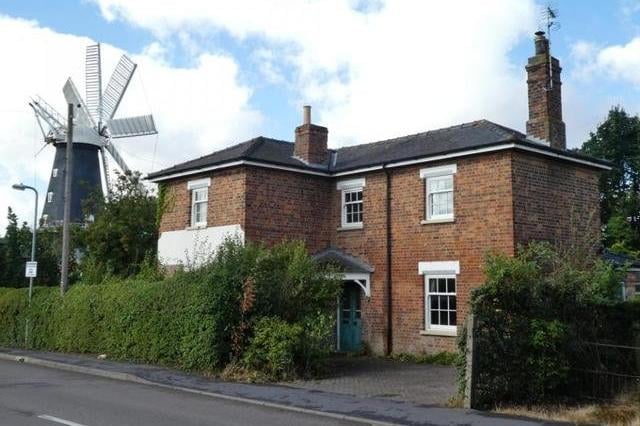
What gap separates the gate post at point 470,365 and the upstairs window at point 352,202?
11261 mm

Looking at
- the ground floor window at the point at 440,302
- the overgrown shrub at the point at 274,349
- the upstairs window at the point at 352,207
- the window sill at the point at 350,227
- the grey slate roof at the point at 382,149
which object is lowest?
the overgrown shrub at the point at 274,349

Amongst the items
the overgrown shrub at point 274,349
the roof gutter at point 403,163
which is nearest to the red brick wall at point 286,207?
the roof gutter at point 403,163

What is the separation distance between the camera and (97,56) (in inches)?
2025

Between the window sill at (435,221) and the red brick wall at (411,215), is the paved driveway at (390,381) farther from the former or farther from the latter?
the window sill at (435,221)

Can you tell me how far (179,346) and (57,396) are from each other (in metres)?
5.19

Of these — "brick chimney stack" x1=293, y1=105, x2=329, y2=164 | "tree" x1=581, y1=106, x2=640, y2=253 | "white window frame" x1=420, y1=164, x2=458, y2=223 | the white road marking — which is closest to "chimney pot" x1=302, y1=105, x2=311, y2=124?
"brick chimney stack" x1=293, y1=105, x2=329, y2=164

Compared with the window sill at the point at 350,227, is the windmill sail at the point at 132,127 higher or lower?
higher

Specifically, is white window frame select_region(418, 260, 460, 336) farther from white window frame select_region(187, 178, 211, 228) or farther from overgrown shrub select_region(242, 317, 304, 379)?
white window frame select_region(187, 178, 211, 228)

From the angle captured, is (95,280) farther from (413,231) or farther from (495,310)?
(495,310)

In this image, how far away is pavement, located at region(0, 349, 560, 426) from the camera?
1127cm

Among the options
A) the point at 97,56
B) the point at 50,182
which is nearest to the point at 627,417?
the point at 97,56

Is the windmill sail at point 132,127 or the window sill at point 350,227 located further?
the windmill sail at point 132,127

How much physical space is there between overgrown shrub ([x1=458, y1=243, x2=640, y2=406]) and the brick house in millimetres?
5258

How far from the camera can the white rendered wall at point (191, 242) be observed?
22.8 meters
